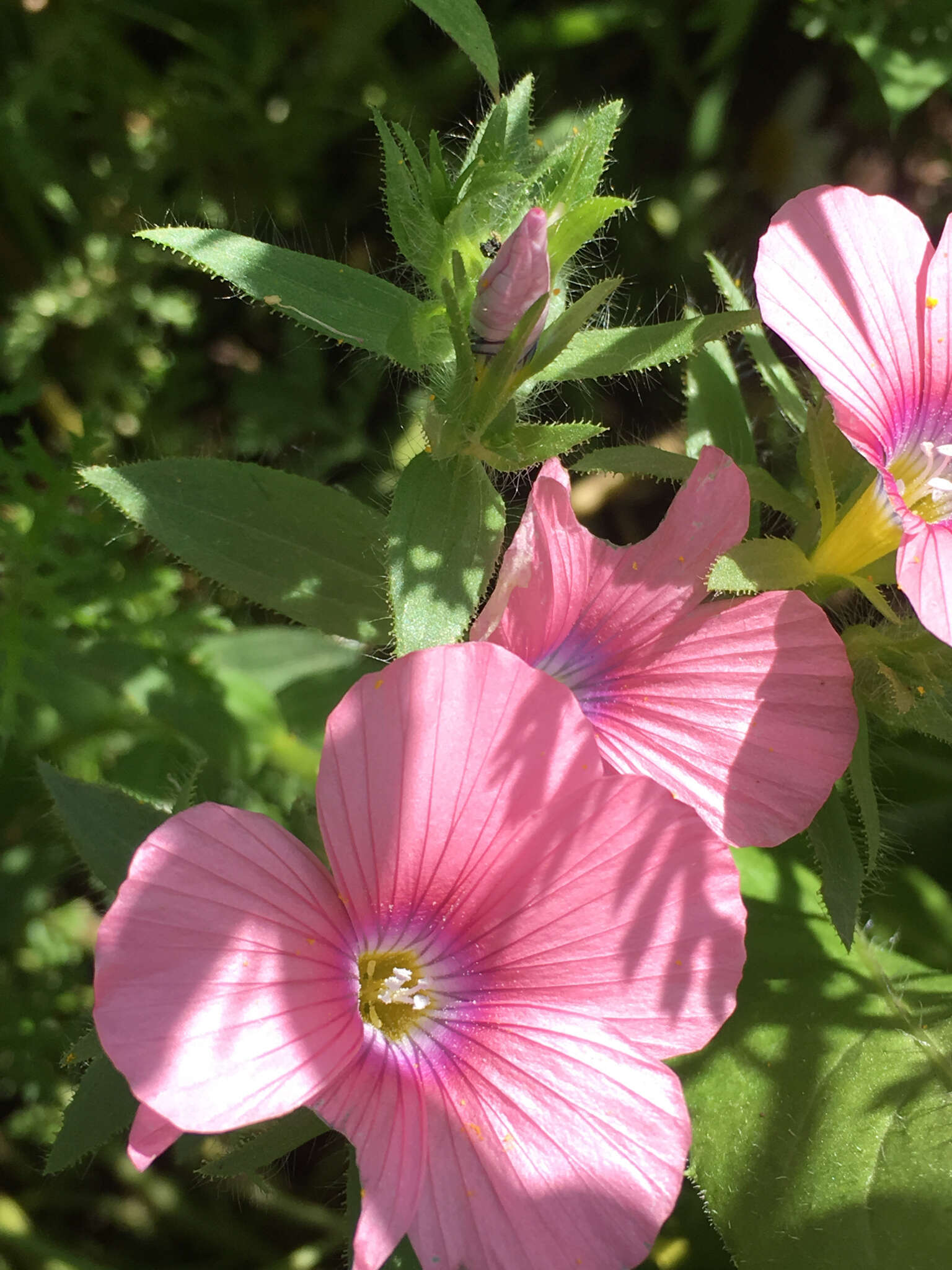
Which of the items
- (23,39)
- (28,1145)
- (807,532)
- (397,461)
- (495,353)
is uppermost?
(23,39)

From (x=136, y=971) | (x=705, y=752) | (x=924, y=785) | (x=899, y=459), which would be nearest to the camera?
(x=136, y=971)

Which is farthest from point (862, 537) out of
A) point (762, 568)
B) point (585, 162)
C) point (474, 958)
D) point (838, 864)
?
point (474, 958)

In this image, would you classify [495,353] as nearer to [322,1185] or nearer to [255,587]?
[255,587]

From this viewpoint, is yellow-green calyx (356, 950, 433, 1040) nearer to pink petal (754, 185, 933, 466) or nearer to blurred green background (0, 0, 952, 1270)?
blurred green background (0, 0, 952, 1270)

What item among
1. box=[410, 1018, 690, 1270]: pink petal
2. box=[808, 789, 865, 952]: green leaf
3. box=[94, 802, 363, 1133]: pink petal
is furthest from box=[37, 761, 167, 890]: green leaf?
box=[808, 789, 865, 952]: green leaf

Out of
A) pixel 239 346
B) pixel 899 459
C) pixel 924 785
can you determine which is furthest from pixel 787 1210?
pixel 239 346

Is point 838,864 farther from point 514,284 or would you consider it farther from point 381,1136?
point 514,284
